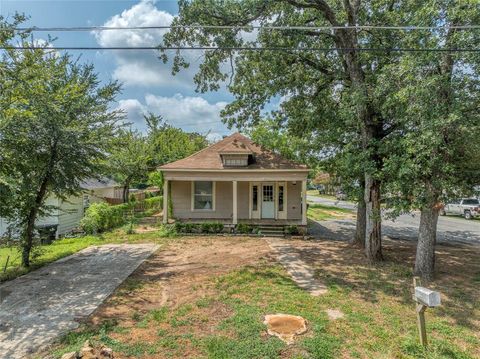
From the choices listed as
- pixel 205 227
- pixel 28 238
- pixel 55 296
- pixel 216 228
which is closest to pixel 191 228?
pixel 205 227

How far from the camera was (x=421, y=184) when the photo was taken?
7.71m

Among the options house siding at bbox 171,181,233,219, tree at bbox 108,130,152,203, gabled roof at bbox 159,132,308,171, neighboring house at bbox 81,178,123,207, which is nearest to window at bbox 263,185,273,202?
gabled roof at bbox 159,132,308,171

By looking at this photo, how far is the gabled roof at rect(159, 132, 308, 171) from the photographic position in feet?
53.6

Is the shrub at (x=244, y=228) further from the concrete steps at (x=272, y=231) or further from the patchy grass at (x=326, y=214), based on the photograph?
the patchy grass at (x=326, y=214)

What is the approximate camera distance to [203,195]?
17609 mm

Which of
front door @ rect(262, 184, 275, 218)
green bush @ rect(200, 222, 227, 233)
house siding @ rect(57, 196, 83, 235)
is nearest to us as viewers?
green bush @ rect(200, 222, 227, 233)

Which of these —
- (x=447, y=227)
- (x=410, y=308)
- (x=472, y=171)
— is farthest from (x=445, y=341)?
(x=447, y=227)

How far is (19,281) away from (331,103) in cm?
1202

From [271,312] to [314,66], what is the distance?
361 inches

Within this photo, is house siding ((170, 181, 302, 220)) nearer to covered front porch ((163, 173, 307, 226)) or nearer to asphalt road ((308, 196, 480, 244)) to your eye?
covered front porch ((163, 173, 307, 226))

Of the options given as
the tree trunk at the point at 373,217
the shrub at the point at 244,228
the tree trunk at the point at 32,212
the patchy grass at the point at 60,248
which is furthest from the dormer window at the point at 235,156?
the tree trunk at the point at 32,212

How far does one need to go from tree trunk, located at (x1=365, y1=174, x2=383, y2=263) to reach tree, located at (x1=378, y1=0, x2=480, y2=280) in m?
1.49

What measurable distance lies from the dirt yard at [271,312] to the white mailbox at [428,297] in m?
0.78

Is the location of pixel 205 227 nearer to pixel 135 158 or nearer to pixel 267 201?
pixel 267 201
